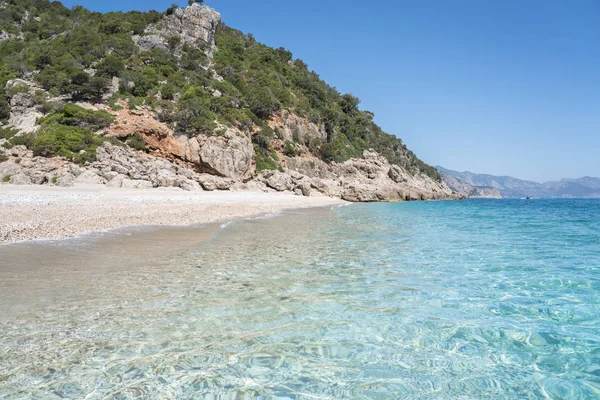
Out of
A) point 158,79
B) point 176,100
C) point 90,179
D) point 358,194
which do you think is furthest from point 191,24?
point 90,179

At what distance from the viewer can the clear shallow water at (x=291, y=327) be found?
3.28 metres

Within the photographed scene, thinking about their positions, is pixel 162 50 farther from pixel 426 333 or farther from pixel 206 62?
pixel 426 333

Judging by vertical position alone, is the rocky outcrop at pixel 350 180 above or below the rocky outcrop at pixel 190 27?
below

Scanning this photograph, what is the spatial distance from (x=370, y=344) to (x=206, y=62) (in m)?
50.9

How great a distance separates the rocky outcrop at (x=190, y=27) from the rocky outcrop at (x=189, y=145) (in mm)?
22043

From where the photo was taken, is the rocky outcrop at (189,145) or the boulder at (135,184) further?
the rocky outcrop at (189,145)

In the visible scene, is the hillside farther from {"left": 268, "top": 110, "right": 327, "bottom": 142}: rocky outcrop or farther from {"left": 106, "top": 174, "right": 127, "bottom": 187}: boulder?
{"left": 106, "top": 174, "right": 127, "bottom": 187}: boulder

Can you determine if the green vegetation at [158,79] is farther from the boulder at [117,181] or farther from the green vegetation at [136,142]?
the boulder at [117,181]

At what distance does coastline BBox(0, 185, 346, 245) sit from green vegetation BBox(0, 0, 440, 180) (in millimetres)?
9981

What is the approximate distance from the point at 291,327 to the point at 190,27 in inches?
2248

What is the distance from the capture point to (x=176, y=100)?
37719 millimetres

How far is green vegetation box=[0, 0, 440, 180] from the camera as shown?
33.2 m

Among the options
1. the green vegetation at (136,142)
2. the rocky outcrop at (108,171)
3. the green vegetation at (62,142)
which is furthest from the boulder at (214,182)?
the green vegetation at (62,142)

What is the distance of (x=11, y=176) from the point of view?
22219 millimetres
